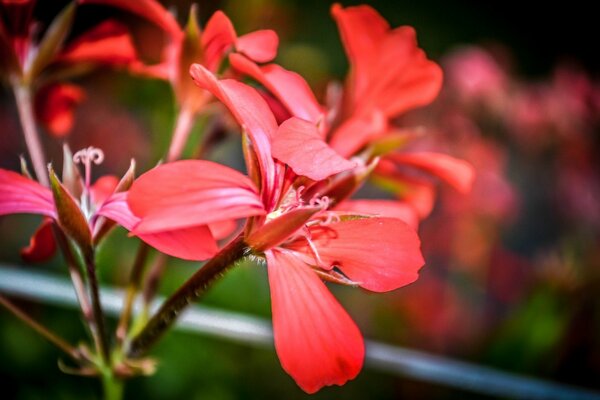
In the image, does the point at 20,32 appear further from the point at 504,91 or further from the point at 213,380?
the point at 504,91

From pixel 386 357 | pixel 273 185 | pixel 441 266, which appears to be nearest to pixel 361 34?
pixel 273 185

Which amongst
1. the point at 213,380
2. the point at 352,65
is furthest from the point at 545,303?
the point at 352,65

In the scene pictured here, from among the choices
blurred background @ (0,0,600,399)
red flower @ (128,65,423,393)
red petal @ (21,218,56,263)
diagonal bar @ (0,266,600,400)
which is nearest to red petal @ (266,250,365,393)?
red flower @ (128,65,423,393)

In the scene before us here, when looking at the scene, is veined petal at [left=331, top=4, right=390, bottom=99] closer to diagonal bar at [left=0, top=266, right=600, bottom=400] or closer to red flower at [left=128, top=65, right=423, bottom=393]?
red flower at [left=128, top=65, right=423, bottom=393]

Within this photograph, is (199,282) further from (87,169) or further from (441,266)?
(441,266)

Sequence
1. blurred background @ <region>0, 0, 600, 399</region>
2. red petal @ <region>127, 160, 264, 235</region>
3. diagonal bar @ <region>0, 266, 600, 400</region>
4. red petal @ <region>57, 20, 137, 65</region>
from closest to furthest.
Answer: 1. red petal @ <region>127, 160, 264, 235</region>
2. red petal @ <region>57, 20, 137, 65</region>
3. diagonal bar @ <region>0, 266, 600, 400</region>
4. blurred background @ <region>0, 0, 600, 399</region>

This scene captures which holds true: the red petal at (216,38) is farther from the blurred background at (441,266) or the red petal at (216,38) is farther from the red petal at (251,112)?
the blurred background at (441,266)

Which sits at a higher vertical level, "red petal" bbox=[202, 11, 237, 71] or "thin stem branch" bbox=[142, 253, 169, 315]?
"red petal" bbox=[202, 11, 237, 71]
